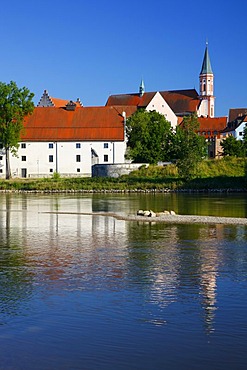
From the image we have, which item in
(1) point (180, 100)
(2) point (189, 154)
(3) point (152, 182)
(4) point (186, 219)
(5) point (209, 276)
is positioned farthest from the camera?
(1) point (180, 100)

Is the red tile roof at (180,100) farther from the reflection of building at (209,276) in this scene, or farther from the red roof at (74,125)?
the reflection of building at (209,276)

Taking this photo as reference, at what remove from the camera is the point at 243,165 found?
82062mm

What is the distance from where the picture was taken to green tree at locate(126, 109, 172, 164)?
3396 inches

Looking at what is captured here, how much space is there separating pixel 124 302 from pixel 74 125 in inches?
3059

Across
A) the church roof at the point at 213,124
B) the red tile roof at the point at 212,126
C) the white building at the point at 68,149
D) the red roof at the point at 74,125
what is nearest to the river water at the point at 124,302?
the white building at the point at 68,149

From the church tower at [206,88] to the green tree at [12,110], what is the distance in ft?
239

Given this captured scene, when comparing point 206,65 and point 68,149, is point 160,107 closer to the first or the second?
point 68,149

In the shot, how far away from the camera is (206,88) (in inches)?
6166

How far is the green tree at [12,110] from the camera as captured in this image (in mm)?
81062

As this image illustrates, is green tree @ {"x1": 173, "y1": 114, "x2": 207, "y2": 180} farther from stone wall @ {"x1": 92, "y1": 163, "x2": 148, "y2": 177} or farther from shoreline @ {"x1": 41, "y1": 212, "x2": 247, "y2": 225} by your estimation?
shoreline @ {"x1": 41, "y1": 212, "x2": 247, "y2": 225}

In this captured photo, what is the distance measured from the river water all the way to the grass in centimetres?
4593

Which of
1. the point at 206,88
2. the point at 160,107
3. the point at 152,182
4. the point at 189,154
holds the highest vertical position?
the point at 206,88

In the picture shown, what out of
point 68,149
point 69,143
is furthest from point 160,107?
point 68,149

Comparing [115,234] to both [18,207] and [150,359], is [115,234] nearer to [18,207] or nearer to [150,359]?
[150,359]
